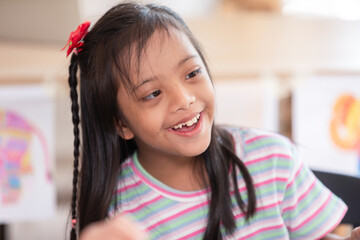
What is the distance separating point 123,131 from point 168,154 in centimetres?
9

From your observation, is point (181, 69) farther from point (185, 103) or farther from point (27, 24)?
point (27, 24)

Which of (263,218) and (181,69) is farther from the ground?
(181,69)

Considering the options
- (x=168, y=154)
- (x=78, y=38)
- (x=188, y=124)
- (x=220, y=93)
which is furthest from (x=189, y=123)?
(x=220, y=93)

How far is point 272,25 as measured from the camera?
4.97ft

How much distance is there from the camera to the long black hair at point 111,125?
0.70m

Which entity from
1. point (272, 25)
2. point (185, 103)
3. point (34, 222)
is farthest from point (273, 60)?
point (34, 222)

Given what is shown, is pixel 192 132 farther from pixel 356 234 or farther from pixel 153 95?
pixel 356 234

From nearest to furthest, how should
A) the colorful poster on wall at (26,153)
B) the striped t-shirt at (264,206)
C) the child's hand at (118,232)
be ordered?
the child's hand at (118,232) < the striped t-shirt at (264,206) < the colorful poster on wall at (26,153)

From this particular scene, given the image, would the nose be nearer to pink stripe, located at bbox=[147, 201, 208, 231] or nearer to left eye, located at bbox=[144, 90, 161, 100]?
left eye, located at bbox=[144, 90, 161, 100]

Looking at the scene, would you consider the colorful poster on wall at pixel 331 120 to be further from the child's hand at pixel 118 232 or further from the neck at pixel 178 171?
the child's hand at pixel 118 232

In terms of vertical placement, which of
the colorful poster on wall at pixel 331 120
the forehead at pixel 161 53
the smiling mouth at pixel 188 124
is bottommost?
the colorful poster on wall at pixel 331 120

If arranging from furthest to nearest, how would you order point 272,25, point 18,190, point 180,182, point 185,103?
1. point 272,25
2. point 18,190
3. point 180,182
4. point 185,103

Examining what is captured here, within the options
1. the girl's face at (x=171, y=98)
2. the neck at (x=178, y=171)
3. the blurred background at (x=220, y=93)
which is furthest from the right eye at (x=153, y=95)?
the blurred background at (x=220, y=93)

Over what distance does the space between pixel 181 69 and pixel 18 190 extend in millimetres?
889
